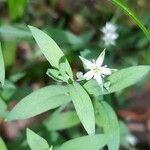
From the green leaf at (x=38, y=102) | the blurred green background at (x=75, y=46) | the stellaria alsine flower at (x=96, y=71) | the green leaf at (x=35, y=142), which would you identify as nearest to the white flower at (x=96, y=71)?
the stellaria alsine flower at (x=96, y=71)

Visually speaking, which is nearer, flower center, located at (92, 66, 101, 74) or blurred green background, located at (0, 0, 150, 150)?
flower center, located at (92, 66, 101, 74)

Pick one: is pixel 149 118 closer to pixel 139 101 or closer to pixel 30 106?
pixel 139 101

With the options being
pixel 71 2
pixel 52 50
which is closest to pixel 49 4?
pixel 71 2

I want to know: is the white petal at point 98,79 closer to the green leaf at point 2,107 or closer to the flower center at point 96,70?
the flower center at point 96,70

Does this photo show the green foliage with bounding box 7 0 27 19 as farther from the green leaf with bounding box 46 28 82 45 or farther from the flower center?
the flower center

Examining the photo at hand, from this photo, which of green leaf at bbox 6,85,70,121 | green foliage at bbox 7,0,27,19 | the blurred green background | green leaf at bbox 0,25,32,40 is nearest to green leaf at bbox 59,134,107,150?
green leaf at bbox 6,85,70,121

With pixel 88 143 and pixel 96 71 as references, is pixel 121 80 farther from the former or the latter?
pixel 88 143
